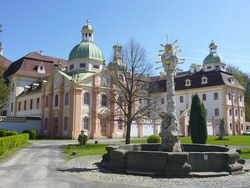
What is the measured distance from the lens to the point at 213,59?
5862 centimetres

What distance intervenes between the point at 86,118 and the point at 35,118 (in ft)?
33.1

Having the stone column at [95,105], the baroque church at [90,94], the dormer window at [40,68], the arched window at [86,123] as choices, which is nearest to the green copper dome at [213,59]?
the baroque church at [90,94]

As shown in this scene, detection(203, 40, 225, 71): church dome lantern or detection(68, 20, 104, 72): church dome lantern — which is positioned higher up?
detection(203, 40, 225, 71): church dome lantern

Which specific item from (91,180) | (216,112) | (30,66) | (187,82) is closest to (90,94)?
(30,66)

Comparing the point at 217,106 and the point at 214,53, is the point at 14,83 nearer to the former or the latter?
the point at 217,106

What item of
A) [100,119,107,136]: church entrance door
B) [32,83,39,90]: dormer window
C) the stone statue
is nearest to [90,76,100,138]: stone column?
[100,119,107,136]: church entrance door

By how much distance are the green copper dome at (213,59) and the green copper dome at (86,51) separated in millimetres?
29630

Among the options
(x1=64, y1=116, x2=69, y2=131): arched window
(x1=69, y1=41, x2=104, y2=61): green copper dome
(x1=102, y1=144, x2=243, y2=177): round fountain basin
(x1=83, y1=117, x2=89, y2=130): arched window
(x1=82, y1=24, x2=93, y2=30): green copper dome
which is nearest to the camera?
(x1=102, y1=144, x2=243, y2=177): round fountain basin

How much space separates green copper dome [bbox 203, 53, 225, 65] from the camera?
58.4 metres

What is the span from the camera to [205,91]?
172 ft

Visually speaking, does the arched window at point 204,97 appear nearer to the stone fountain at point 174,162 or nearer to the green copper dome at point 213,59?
the green copper dome at point 213,59

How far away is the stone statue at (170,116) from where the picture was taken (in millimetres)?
11430

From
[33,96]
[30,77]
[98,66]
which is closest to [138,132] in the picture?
[98,66]

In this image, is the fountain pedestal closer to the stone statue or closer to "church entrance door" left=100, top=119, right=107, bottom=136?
the stone statue
